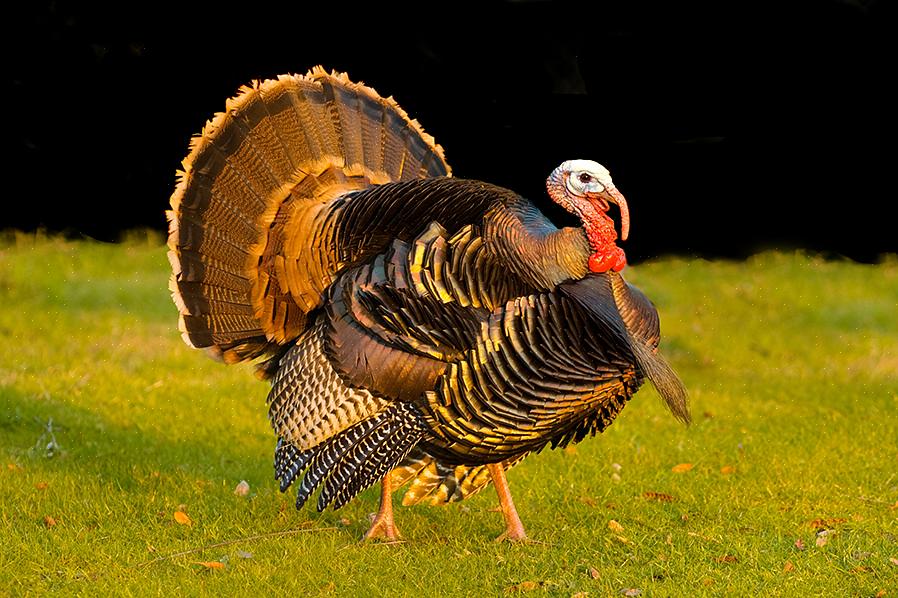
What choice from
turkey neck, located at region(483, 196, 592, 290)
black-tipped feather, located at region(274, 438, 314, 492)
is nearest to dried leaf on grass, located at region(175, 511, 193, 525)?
black-tipped feather, located at region(274, 438, 314, 492)

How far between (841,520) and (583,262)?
2.28 meters

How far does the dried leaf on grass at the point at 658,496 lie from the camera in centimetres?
722

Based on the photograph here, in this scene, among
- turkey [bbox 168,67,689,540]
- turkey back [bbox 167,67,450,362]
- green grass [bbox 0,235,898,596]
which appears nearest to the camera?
turkey [bbox 168,67,689,540]

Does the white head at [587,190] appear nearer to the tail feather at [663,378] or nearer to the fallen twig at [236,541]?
the tail feather at [663,378]

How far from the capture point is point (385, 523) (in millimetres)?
6410

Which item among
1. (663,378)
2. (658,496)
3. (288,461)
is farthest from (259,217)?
(658,496)

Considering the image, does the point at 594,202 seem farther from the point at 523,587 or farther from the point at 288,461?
the point at 288,461

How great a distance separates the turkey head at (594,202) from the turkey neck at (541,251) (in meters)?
0.05

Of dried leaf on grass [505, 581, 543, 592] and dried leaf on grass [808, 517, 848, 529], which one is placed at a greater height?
dried leaf on grass [505, 581, 543, 592]

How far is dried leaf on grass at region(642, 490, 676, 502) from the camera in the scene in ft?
→ 23.7

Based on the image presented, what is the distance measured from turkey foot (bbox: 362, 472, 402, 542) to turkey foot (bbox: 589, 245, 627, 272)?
1561mm

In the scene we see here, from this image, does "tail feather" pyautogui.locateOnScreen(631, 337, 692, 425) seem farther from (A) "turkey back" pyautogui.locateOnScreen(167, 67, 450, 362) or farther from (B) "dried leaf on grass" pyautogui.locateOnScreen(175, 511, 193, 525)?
(B) "dried leaf on grass" pyautogui.locateOnScreen(175, 511, 193, 525)

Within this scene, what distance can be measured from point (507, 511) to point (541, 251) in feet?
4.95

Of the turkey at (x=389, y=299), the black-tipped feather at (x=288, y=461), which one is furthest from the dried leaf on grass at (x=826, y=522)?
the black-tipped feather at (x=288, y=461)
